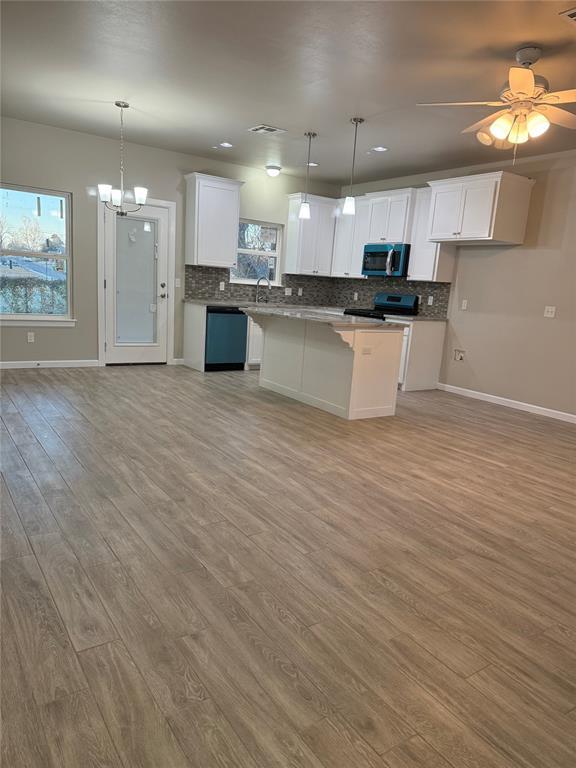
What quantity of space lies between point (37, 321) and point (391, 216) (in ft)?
15.6

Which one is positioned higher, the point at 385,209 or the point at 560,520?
the point at 385,209

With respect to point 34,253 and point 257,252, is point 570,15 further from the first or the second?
point 34,253

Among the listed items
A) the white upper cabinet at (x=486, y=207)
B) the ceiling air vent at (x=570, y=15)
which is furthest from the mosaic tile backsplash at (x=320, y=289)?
the ceiling air vent at (x=570, y=15)

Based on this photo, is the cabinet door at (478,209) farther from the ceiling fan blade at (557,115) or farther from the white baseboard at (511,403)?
the ceiling fan blade at (557,115)

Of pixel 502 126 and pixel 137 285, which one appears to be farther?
pixel 137 285

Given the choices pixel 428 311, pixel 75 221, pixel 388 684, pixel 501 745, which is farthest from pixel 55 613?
pixel 428 311

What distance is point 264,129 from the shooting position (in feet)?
17.4

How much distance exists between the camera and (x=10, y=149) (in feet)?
18.7

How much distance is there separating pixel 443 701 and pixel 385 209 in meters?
6.48

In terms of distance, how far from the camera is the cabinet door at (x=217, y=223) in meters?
6.75

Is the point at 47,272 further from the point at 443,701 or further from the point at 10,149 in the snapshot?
the point at 443,701

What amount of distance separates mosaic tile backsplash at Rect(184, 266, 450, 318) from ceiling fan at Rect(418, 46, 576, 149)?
346 centimetres

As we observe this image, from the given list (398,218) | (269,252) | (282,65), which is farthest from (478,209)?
(269,252)

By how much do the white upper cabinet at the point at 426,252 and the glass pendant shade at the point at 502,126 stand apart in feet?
9.89
